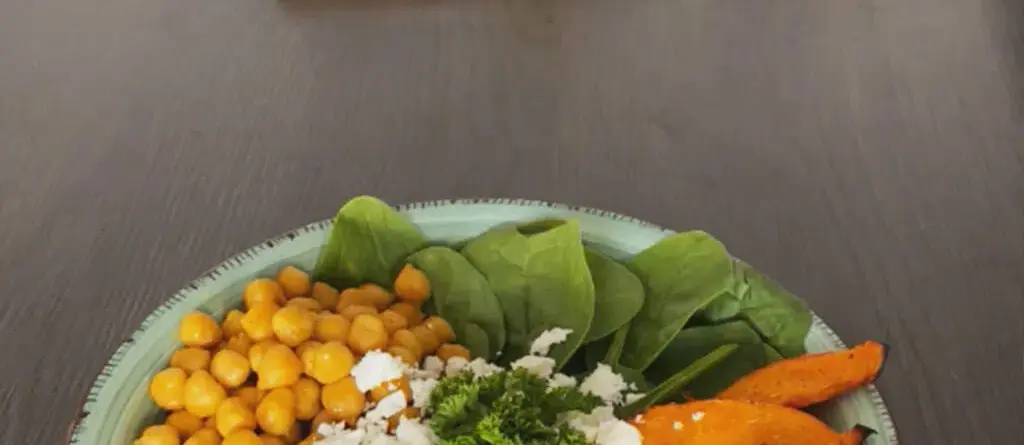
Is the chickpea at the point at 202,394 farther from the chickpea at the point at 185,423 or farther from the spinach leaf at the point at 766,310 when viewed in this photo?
the spinach leaf at the point at 766,310

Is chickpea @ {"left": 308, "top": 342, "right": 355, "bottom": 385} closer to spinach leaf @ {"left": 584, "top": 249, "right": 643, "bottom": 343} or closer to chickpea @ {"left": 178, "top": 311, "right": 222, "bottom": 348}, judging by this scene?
chickpea @ {"left": 178, "top": 311, "right": 222, "bottom": 348}

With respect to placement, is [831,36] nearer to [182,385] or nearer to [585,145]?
[585,145]

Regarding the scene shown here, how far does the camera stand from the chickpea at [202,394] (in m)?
0.75

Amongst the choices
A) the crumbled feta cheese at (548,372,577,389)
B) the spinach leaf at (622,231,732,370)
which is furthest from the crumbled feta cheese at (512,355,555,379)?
the spinach leaf at (622,231,732,370)

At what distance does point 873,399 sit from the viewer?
77 centimetres

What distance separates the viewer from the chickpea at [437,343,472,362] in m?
0.80

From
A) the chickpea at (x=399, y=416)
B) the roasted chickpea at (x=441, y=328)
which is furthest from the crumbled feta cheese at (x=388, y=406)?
the roasted chickpea at (x=441, y=328)

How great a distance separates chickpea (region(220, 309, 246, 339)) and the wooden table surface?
169 mm

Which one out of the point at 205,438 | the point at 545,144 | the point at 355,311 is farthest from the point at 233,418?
the point at 545,144

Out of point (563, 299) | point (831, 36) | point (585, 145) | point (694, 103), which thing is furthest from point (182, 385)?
point (831, 36)

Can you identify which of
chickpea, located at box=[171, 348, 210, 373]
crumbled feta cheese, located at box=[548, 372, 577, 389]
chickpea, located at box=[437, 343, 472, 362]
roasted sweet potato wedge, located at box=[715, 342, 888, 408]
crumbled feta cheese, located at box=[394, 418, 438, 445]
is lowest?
roasted sweet potato wedge, located at box=[715, 342, 888, 408]

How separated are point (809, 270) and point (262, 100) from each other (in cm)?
63

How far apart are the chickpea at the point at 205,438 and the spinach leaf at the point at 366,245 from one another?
0.58ft

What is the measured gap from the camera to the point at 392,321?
0.81 metres
